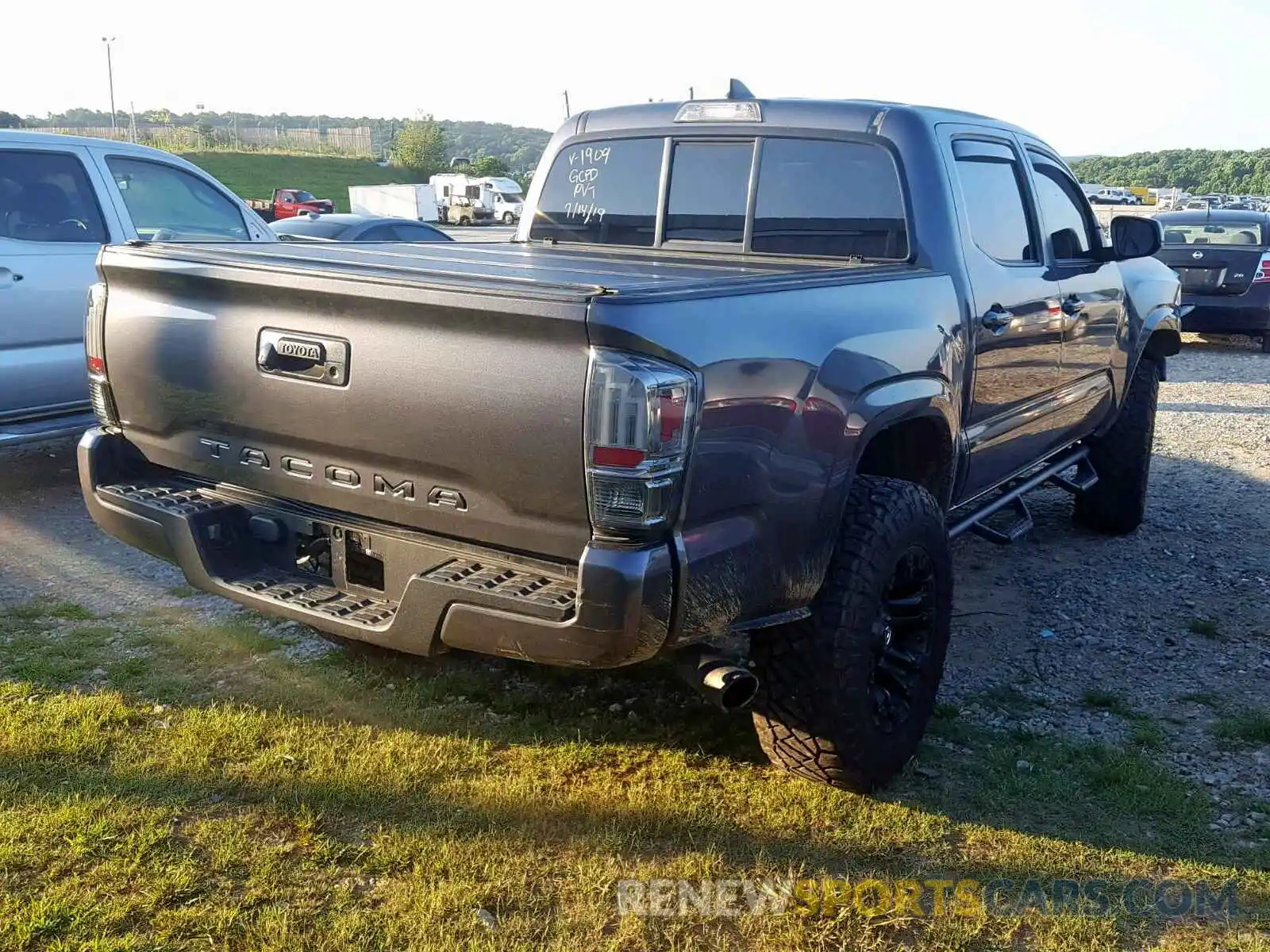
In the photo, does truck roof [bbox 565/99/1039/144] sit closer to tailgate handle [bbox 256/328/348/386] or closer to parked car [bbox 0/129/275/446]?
tailgate handle [bbox 256/328/348/386]

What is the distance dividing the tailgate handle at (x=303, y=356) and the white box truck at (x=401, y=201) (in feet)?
136

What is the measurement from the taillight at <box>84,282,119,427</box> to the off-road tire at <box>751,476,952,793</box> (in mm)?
2090

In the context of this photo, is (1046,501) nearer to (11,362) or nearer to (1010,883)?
(1010,883)

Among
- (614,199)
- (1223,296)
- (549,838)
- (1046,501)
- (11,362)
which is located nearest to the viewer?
(549,838)

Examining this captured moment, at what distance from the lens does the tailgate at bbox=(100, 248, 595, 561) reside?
8.51ft

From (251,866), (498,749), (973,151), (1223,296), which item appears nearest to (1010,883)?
(498,749)

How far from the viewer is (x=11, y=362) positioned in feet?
19.1

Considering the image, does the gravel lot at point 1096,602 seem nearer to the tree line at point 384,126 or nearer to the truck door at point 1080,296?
the truck door at point 1080,296

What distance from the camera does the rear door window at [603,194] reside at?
4539 millimetres

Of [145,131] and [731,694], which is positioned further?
[145,131]

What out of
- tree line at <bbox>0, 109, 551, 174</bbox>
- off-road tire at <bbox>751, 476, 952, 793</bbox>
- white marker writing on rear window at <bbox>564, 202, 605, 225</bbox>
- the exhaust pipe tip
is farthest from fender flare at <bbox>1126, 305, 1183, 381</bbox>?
tree line at <bbox>0, 109, 551, 174</bbox>

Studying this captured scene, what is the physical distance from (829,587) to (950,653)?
165 cm

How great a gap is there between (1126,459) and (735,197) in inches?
116

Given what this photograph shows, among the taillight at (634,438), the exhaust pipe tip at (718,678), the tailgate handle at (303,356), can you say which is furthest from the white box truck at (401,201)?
the taillight at (634,438)
